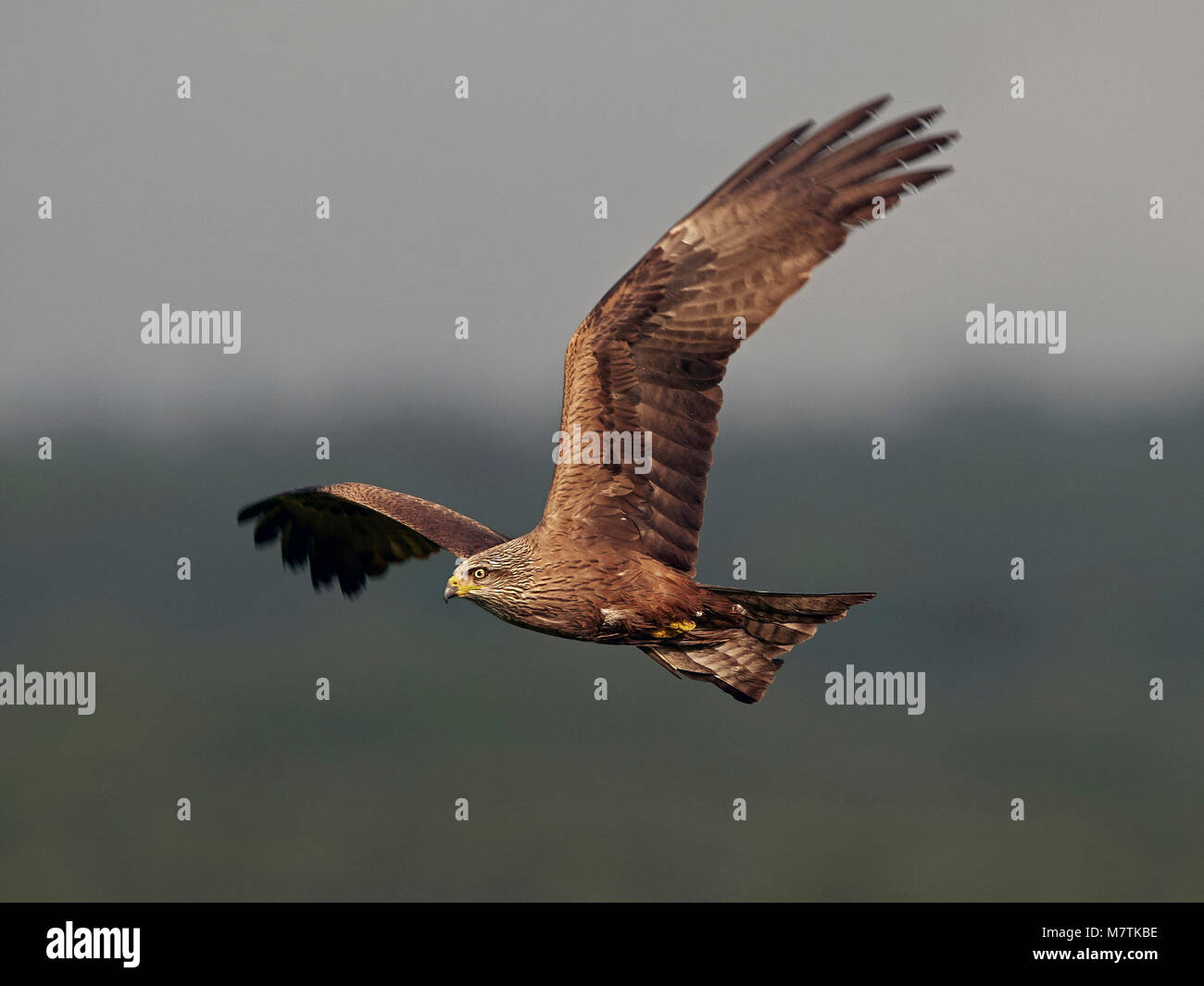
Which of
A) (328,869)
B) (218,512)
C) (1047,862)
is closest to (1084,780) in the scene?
(1047,862)

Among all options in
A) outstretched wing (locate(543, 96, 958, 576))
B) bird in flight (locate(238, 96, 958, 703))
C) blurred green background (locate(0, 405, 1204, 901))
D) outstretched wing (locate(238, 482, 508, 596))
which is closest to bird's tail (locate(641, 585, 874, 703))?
bird in flight (locate(238, 96, 958, 703))

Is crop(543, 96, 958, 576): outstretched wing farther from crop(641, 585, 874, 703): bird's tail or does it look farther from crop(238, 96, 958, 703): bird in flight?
crop(641, 585, 874, 703): bird's tail

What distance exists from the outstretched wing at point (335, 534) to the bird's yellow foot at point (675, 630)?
325 cm

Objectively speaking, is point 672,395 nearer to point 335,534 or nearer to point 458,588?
point 458,588

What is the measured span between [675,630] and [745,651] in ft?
2.65

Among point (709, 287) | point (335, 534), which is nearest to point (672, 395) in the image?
point (709, 287)

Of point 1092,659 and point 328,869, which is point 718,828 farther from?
point 1092,659

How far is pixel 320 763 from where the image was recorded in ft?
370

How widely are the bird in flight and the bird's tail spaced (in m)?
0.07

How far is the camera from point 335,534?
50.7ft

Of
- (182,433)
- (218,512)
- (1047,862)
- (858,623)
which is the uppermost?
(182,433)

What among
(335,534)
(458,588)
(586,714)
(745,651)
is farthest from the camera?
(586,714)

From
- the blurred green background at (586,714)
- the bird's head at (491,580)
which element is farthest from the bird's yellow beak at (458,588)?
the blurred green background at (586,714)

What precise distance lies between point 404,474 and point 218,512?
23233 mm
